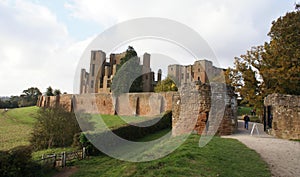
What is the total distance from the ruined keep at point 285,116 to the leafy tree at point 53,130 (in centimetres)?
1282

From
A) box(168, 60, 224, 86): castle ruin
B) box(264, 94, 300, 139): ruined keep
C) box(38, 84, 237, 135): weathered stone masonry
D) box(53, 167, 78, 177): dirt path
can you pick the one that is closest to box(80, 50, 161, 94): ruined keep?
box(168, 60, 224, 86): castle ruin

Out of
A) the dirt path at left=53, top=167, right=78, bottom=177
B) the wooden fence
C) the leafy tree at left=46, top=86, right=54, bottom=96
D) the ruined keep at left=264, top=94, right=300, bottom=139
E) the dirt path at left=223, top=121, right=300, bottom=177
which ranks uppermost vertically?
the leafy tree at left=46, top=86, right=54, bottom=96

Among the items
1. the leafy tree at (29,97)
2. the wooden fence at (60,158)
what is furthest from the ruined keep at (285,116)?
the leafy tree at (29,97)

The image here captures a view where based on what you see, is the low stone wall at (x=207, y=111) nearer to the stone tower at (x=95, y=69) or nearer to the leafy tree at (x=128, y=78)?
the leafy tree at (x=128, y=78)

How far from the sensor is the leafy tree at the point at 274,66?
15.7 metres

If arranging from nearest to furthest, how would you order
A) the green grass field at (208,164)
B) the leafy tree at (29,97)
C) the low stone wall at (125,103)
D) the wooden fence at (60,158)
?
the green grass field at (208,164), the wooden fence at (60,158), the low stone wall at (125,103), the leafy tree at (29,97)

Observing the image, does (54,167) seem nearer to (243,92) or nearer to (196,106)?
(196,106)

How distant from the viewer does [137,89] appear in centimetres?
3838

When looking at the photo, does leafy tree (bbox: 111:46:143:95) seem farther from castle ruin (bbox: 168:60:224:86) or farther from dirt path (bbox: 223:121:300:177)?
dirt path (bbox: 223:121:300:177)

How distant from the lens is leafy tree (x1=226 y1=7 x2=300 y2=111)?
617 inches

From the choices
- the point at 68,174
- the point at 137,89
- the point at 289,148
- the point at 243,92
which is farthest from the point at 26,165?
the point at 137,89

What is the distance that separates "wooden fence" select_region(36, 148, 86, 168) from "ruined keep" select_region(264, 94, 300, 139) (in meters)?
10.4

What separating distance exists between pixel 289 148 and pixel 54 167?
33.3ft

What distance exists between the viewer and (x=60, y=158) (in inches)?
448
